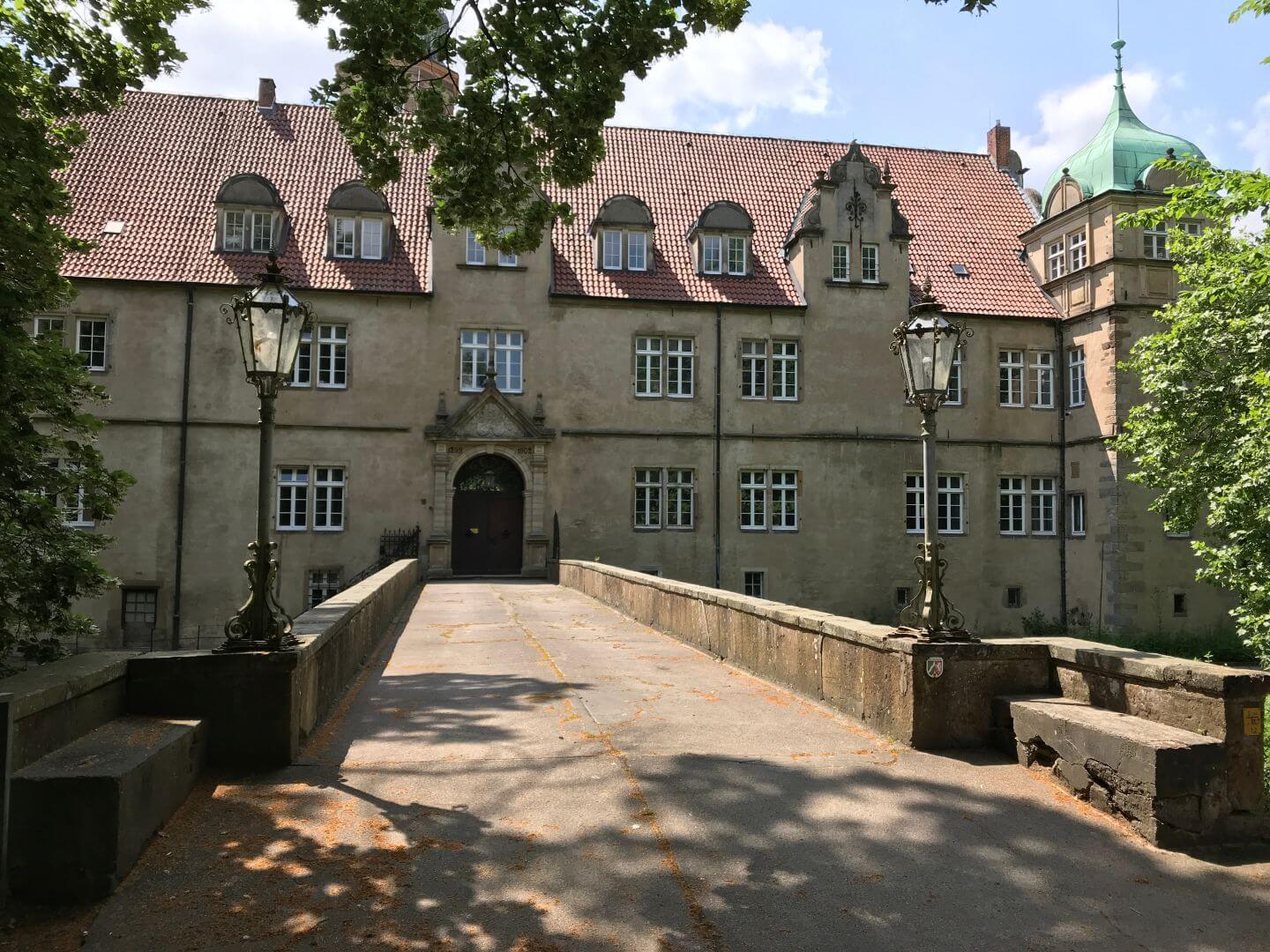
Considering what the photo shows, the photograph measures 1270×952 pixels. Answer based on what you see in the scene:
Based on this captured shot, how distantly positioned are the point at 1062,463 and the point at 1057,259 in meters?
6.09

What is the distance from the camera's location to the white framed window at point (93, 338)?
75.3ft

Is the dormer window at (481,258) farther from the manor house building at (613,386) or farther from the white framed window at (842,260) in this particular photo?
the white framed window at (842,260)

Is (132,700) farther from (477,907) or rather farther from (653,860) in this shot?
(653,860)

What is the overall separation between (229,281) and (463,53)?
55.0 feet

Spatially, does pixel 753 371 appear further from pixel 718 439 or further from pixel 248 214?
pixel 248 214

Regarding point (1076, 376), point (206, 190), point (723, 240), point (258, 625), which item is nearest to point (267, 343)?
point (258, 625)

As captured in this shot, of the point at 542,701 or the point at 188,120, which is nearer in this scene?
the point at 542,701

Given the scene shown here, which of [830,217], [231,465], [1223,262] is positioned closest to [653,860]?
[1223,262]

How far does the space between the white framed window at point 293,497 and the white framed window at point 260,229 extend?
233 inches

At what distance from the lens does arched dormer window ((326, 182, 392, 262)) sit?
974 inches

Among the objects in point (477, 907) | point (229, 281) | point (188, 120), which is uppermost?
point (188, 120)

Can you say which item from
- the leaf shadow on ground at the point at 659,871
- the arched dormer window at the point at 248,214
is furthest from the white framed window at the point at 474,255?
the leaf shadow on ground at the point at 659,871

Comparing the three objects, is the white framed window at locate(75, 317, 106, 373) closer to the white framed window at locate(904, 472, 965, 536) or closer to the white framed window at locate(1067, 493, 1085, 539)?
the white framed window at locate(904, 472, 965, 536)

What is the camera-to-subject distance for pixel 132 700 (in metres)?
5.27
